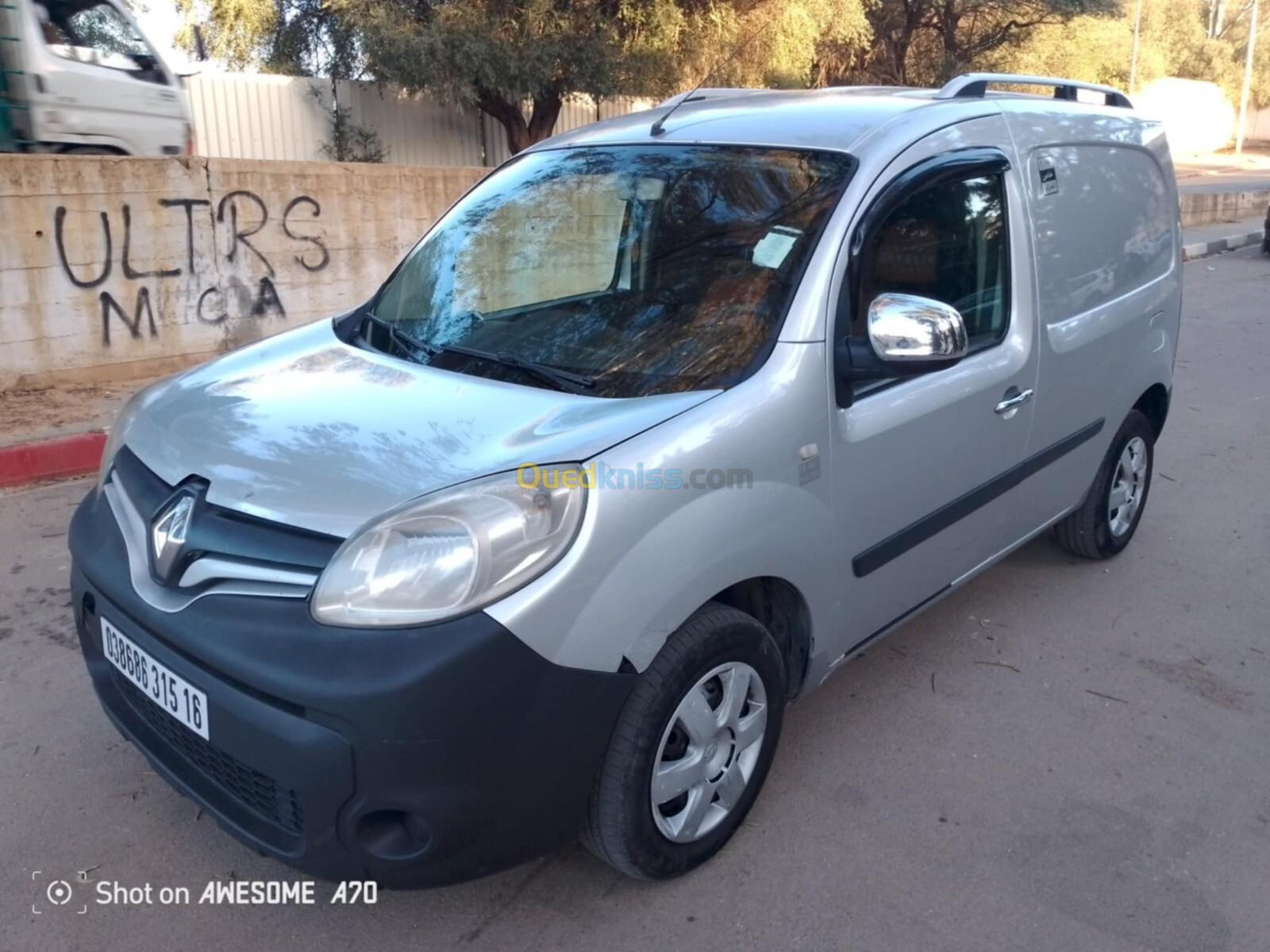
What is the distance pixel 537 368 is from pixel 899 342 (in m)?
0.92

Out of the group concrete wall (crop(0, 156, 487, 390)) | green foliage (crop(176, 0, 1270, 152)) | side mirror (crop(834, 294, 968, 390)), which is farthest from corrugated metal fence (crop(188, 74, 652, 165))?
side mirror (crop(834, 294, 968, 390))

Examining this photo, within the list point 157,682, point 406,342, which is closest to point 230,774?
point 157,682

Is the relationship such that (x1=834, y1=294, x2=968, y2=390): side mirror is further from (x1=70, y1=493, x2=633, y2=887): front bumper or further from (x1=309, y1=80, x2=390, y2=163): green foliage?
(x1=309, y1=80, x2=390, y2=163): green foliage

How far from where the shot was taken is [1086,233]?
152 inches

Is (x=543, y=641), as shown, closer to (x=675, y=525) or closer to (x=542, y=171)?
(x=675, y=525)

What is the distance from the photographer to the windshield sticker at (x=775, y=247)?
2854 mm

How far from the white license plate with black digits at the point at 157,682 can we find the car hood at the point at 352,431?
384 mm

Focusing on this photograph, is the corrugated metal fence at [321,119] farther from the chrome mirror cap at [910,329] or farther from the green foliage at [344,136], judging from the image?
the chrome mirror cap at [910,329]

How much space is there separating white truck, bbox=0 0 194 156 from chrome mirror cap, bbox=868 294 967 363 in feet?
24.4

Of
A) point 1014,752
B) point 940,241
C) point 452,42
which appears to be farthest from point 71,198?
point 452,42

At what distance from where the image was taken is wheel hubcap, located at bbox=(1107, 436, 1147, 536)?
4.50 m

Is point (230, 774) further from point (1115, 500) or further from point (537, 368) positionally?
point (1115, 500)

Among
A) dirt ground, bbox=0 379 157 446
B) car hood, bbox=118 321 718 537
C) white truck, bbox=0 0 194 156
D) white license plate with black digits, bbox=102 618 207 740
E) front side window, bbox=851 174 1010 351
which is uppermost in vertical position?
white truck, bbox=0 0 194 156

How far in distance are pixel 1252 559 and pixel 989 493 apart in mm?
2045
